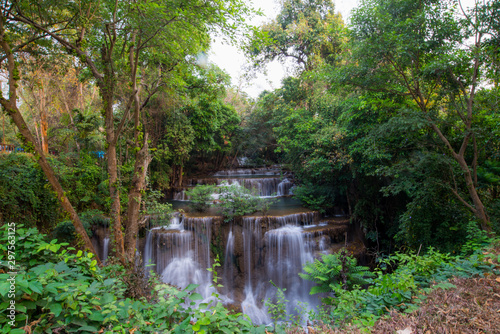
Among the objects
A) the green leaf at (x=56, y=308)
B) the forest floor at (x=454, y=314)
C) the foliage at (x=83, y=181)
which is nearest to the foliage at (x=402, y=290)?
the forest floor at (x=454, y=314)

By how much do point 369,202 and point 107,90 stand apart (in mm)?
9457

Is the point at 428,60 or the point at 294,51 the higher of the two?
the point at 294,51

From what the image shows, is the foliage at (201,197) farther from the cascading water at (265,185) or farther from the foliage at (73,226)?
the cascading water at (265,185)

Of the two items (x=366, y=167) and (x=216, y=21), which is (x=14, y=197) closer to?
(x=216, y=21)

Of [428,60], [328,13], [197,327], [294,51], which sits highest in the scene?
[328,13]

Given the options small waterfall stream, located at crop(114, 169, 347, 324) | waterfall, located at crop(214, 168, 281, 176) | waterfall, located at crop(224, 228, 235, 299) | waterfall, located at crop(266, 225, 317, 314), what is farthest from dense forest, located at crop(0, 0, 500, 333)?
waterfall, located at crop(214, 168, 281, 176)

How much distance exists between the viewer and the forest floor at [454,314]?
7.23 ft

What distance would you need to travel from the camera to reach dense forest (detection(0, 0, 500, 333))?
2471 mm

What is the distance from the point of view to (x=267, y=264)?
9094 mm

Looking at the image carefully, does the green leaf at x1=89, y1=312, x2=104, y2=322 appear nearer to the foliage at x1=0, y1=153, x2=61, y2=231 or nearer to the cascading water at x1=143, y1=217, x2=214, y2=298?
the foliage at x1=0, y1=153, x2=61, y2=231

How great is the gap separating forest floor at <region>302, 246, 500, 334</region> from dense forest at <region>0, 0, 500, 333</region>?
0.22 feet

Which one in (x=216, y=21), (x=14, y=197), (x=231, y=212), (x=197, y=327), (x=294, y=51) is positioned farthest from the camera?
(x=294, y=51)

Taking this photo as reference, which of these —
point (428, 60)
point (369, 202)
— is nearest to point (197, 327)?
point (428, 60)

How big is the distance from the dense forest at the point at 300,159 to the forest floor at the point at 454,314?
0.07 metres
